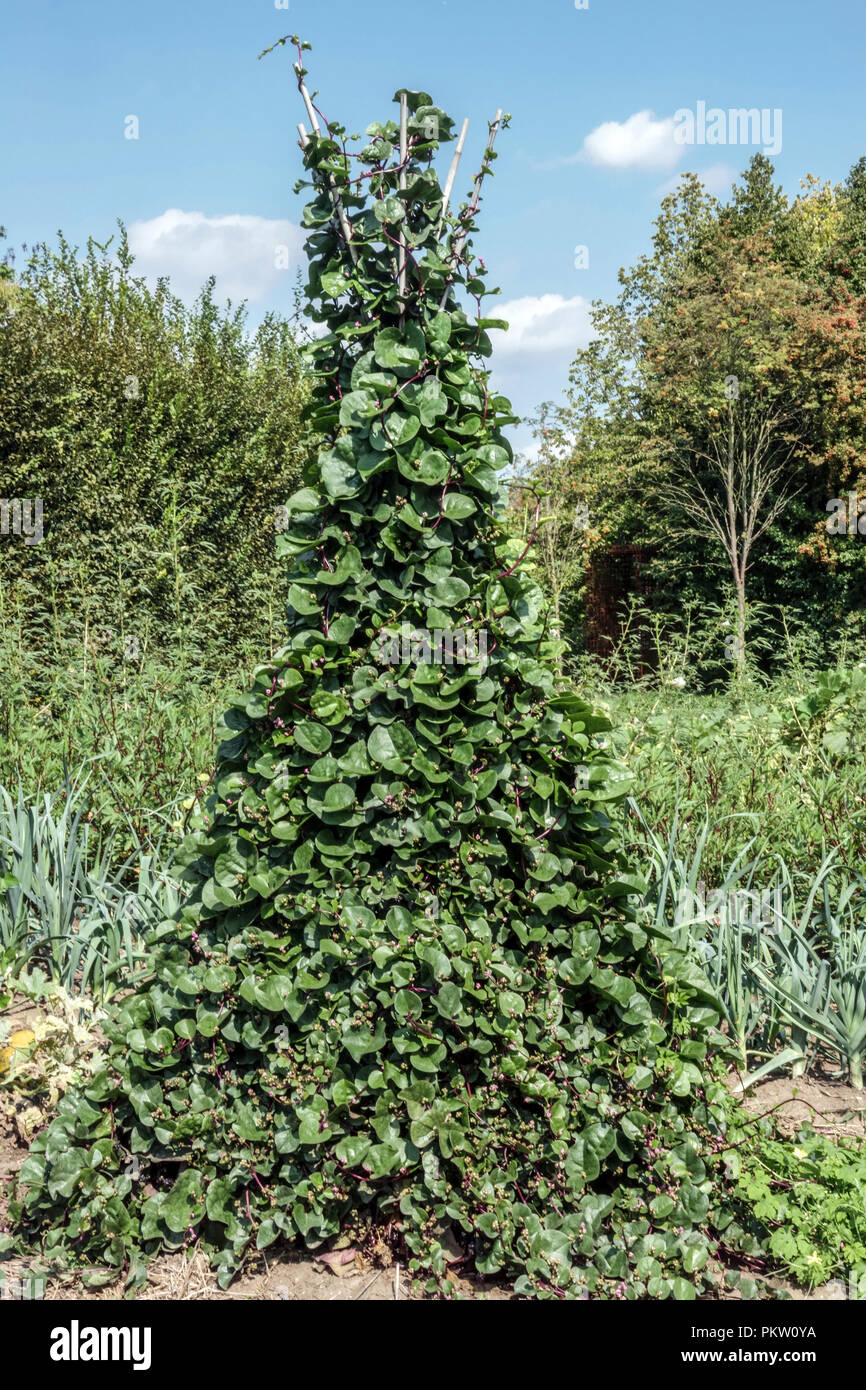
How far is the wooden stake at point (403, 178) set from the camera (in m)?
2.02

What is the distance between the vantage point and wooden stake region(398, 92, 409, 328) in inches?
79.4

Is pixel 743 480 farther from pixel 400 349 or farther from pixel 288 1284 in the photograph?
pixel 288 1284

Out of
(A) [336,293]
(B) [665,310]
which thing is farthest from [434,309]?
(B) [665,310]

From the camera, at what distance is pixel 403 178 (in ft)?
6.67

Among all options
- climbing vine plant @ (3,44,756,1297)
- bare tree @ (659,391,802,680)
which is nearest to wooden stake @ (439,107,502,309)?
climbing vine plant @ (3,44,756,1297)

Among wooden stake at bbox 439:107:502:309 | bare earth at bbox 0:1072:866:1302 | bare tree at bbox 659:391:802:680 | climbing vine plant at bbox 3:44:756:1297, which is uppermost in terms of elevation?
bare tree at bbox 659:391:802:680

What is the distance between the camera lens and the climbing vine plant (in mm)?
1985

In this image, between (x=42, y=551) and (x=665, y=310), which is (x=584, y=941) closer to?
(x=42, y=551)

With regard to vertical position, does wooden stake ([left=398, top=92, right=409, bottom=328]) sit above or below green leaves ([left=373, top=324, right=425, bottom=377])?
above

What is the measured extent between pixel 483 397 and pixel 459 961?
3.88ft

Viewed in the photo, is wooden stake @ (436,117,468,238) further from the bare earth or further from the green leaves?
the bare earth

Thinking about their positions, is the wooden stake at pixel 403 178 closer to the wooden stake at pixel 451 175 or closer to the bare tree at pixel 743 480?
the wooden stake at pixel 451 175

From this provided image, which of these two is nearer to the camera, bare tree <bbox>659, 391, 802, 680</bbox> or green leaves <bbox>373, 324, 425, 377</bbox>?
green leaves <bbox>373, 324, 425, 377</bbox>

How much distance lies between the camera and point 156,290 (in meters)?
8.85
